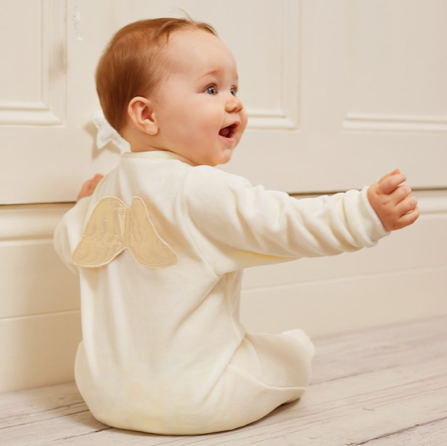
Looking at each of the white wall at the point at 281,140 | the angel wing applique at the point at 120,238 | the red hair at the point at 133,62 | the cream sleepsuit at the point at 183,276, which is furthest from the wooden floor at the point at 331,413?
the red hair at the point at 133,62

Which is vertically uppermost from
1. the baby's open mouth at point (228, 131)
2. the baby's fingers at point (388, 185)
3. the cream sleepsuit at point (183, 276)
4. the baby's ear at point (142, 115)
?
the baby's ear at point (142, 115)

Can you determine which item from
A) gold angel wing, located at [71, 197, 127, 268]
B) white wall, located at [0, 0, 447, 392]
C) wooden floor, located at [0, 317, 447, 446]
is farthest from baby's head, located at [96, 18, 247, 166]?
wooden floor, located at [0, 317, 447, 446]

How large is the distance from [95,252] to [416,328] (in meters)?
0.89

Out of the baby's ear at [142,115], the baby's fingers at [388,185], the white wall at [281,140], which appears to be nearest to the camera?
the baby's fingers at [388,185]

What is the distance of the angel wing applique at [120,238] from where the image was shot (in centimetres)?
92

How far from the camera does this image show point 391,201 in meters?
0.85

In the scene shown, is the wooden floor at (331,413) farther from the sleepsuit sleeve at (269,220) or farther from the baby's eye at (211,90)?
the baby's eye at (211,90)

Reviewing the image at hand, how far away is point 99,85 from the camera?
101 centimetres

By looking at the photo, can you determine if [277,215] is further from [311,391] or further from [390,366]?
[390,366]

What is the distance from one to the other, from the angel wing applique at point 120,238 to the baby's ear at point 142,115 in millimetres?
103

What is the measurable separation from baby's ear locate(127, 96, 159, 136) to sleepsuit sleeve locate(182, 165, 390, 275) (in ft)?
0.32

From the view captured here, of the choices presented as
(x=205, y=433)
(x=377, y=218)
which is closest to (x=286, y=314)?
(x=205, y=433)

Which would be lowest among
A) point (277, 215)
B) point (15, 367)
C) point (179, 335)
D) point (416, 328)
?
point (416, 328)

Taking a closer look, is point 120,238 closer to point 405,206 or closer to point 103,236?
point 103,236
